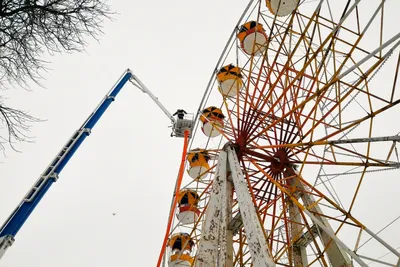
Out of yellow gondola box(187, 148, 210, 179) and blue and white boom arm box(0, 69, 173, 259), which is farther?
yellow gondola box(187, 148, 210, 179)

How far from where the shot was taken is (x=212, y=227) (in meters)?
6.54

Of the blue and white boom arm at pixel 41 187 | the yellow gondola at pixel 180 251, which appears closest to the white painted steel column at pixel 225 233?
the blue and white boom arm at pixel 41 187

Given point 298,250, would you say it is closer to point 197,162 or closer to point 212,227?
point 212,227

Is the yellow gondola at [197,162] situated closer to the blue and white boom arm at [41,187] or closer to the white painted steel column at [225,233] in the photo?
the blue and white boom arm at [41,187]

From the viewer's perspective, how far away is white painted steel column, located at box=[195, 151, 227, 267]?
6.01 meters

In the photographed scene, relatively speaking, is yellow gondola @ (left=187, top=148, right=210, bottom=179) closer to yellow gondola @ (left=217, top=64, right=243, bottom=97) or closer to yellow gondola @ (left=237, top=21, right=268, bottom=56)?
yellow gondola @ (left=217, top=64, right=243, bottom=97)

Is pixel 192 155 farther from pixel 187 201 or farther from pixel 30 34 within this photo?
pixel 30 34

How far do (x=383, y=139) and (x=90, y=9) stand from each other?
20.8 ft

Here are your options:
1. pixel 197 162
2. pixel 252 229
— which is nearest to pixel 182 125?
pixel 197 162

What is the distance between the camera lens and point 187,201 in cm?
1494

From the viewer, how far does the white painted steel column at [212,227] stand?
19.7 ft

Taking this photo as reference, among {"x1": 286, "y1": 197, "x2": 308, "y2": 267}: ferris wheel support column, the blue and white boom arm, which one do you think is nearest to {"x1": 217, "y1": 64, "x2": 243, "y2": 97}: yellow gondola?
the blue and white boom arm

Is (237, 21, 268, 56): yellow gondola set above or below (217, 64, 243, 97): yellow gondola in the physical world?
above

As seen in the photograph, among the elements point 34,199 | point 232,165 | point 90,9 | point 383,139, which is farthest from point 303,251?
point 90,9
